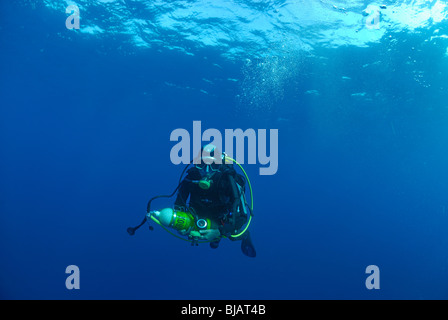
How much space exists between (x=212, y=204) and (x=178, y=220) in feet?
3.15

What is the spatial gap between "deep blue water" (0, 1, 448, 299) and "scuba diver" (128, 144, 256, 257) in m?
9.37

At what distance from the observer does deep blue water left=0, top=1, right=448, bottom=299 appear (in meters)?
14.0

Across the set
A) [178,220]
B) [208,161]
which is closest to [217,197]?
[208,161]

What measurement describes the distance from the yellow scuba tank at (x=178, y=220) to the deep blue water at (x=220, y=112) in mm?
10458

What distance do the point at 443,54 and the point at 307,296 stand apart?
56.3ft

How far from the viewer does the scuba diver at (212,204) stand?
477 cm

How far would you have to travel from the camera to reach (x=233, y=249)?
1040 inches

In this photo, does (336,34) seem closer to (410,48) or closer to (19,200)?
(410,48)

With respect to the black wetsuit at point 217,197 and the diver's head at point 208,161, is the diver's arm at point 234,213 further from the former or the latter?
the diver's head at point 208,161

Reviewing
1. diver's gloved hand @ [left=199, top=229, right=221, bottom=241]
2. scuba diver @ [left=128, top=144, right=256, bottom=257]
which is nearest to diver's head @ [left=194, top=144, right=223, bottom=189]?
scuba diver @ [left=128, top=144, right=256, bottom=257]

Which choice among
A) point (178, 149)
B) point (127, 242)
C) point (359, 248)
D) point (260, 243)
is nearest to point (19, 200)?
point (127, 242)

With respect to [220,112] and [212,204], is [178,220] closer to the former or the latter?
[212,204]

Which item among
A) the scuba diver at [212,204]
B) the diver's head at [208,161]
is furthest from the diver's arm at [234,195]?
the diver's head at [208,161]

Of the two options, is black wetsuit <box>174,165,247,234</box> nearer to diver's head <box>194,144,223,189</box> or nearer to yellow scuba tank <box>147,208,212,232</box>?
diver's head <box>194,144,223,189</box>
